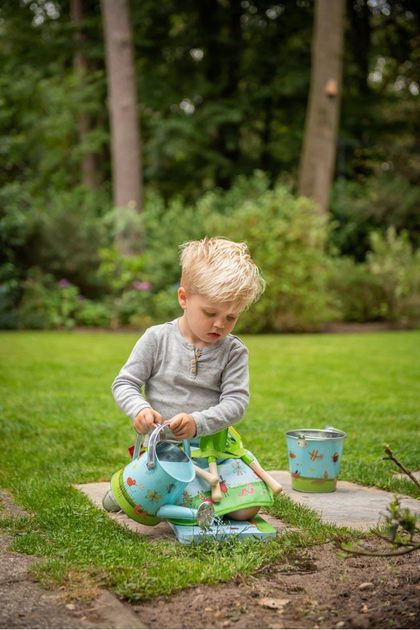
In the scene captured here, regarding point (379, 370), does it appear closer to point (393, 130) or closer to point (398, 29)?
point (393, 130)

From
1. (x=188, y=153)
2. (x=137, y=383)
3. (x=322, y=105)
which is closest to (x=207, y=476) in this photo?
(x=137, y=383)

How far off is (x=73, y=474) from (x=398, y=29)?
19573 millimetres

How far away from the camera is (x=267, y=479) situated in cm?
274

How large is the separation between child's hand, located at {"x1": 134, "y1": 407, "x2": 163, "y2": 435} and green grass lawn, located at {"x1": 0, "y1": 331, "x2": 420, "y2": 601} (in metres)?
0.40

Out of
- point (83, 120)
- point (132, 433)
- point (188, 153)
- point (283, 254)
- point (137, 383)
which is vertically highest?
point (83, 120)

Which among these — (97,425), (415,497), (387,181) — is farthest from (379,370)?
(387,181)

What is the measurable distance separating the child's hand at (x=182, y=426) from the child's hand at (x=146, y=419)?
5cm

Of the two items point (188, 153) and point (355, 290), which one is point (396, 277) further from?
point (188, 153)

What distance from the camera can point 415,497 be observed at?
10.3 feet

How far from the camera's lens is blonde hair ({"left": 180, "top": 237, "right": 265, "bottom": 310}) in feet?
8.70

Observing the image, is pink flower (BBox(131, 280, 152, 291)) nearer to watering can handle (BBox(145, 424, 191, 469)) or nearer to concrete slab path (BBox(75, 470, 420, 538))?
concrete slab path (BBox(75, 470, 420, 538))

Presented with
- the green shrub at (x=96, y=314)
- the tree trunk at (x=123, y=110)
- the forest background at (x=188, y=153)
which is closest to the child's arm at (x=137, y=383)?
the forest background at (x=188, y=153)

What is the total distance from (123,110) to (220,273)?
11549 mm

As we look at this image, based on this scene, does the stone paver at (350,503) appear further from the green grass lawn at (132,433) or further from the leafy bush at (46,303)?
the leafy bush at (46,303)
